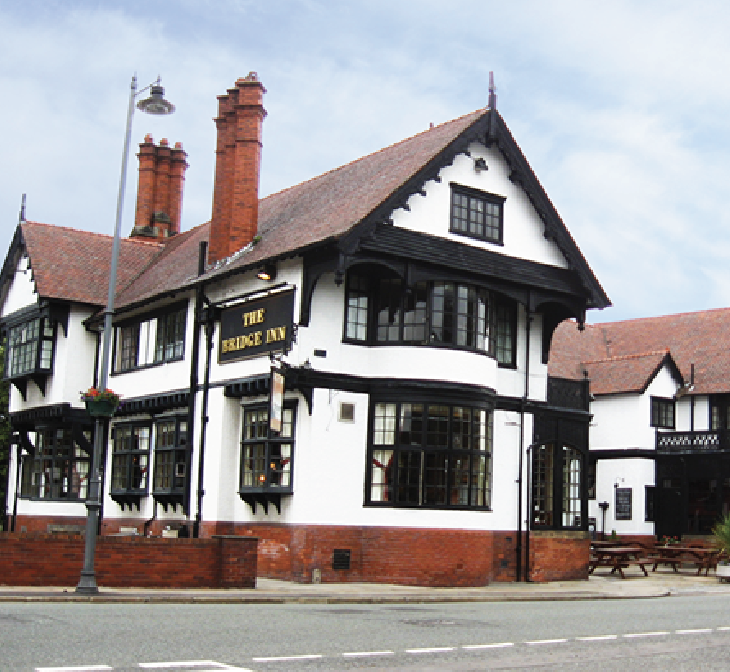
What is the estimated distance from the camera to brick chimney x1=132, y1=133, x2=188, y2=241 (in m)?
38.7

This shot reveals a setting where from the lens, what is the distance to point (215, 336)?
25.6 metres

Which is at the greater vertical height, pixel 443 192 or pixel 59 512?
pixel 443 192

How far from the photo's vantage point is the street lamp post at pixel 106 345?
1714 centimetres

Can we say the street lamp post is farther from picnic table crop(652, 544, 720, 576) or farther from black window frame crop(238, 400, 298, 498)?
picnic table crop(652, 544, 720, 576)

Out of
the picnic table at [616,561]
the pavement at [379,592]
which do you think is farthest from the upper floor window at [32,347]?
the picnic table at [616,561]

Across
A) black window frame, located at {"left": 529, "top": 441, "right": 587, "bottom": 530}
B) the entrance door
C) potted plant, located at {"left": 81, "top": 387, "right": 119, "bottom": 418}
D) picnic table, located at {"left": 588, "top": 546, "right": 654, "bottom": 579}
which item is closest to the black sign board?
potted plant, located at {"left": 81, "top": 387, "right": 119, "bottom": 418}

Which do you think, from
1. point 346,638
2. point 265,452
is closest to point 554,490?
point 265,452

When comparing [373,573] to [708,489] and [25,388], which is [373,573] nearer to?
[25,388]

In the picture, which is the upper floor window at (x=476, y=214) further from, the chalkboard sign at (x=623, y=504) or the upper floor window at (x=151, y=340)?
the chalkboard sign at (x=623, y=504)

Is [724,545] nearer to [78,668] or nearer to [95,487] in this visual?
[95,487]

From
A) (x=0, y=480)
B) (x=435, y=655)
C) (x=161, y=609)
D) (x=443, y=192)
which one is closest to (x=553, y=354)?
(x=443, y=192)

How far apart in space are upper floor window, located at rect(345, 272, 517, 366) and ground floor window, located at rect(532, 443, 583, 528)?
14.2ft

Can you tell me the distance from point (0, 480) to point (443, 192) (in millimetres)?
20856

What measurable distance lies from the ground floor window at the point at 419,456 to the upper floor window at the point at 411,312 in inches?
59.4
